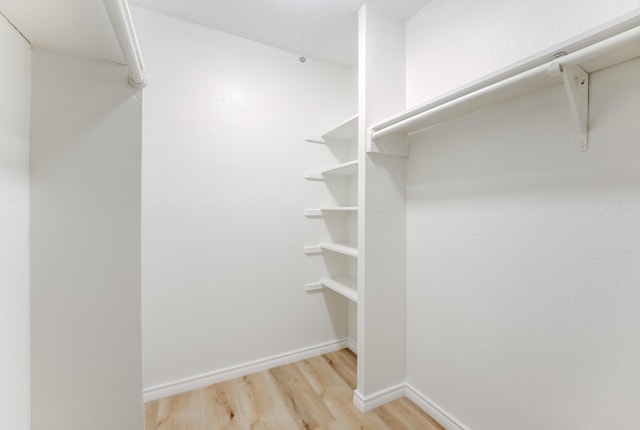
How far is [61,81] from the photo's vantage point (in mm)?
807

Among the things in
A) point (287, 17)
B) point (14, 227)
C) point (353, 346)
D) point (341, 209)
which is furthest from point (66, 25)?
point (353, 346)

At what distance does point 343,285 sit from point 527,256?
118cm

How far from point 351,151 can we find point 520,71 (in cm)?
138

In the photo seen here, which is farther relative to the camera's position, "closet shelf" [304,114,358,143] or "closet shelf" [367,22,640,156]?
"closet shelf" [304,114,358,143]

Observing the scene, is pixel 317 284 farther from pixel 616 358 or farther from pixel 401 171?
pixel 616 358

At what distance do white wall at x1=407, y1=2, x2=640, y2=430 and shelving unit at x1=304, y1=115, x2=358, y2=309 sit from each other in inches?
21.2

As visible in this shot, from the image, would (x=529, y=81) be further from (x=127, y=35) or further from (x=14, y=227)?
(x=14, y=227)

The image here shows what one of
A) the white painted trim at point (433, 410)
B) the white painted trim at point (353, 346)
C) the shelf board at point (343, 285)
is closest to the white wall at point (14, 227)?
the shelf board at point (343, 285)

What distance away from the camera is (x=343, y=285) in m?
1.98

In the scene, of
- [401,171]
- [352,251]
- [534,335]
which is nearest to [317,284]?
[352,251]

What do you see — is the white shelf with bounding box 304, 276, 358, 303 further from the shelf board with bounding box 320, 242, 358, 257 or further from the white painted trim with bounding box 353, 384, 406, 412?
the white painted trim with bounding box 353, 384, 406, 412

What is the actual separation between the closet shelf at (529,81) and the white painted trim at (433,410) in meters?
1.43

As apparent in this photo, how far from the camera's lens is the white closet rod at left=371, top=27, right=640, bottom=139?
688 mm

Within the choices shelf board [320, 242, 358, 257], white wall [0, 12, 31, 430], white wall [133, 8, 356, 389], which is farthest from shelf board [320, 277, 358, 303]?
white wall [0, 12, 31, 430]
